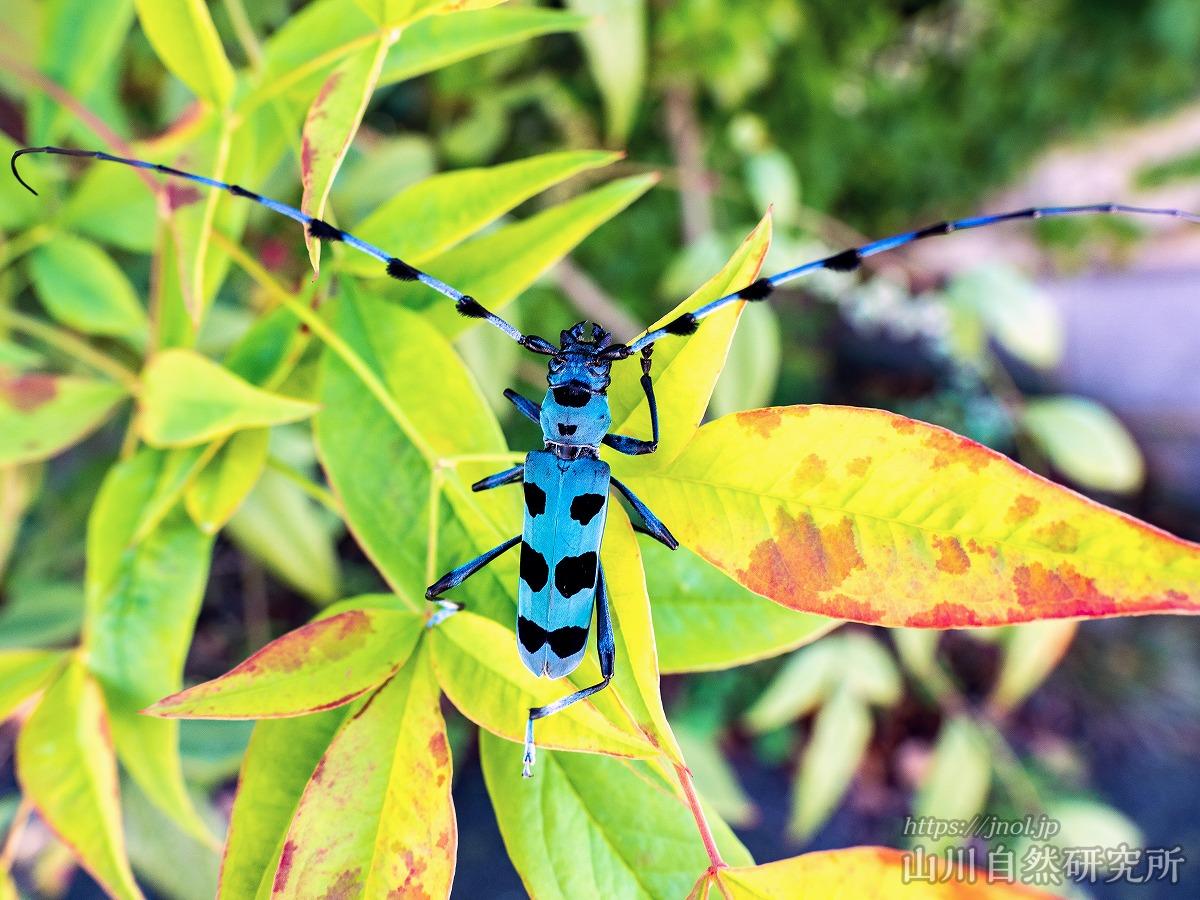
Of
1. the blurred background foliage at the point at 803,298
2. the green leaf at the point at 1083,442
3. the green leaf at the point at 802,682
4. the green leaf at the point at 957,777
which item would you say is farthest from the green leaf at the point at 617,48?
the green leaf at the point at 957,777

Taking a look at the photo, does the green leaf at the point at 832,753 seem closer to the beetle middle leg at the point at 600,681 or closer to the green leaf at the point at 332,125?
the beetle middle leg at the point at 600,681

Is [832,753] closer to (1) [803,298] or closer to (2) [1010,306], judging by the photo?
(2) [1010,306]

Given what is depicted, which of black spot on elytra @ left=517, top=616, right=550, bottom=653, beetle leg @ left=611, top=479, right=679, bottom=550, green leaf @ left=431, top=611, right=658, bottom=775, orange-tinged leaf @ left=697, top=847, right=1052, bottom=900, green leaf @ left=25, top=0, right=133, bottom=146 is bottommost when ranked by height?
orange-tinged leaf @ left=697, top=847, right=1052, bottom=900

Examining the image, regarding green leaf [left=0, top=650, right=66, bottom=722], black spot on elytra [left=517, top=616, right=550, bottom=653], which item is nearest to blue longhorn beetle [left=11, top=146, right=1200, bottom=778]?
black spot on elytra [left=517, top=616, right=550, bottom=653]

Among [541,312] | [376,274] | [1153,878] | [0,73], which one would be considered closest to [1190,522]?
[1153,878]

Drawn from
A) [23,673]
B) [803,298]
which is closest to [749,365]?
[23,673]

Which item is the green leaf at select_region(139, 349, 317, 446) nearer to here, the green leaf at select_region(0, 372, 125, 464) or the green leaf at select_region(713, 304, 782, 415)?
the green leaf at select_region(0, 372, 125, 464)
